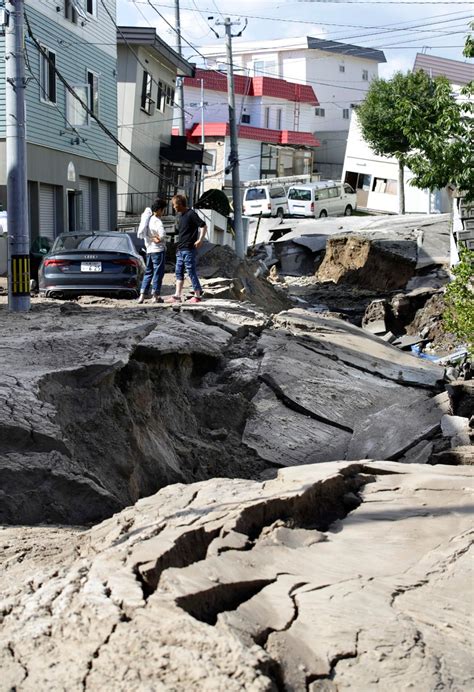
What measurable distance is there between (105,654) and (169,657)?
0.81 feet

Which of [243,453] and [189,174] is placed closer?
[243,453]

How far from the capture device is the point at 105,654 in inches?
141

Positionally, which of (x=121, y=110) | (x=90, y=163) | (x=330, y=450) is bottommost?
(x=330, y=450)

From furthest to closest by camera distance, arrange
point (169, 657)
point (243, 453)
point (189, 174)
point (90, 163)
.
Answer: point (189, 174), point (90, 163), point (243, 453), point (169, 657)

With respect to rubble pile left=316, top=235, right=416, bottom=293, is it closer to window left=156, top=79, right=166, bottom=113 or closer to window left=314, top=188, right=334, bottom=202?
window left=156, top=79, right=166, bottom=113

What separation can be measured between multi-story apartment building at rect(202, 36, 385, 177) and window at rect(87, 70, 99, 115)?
42601 mm

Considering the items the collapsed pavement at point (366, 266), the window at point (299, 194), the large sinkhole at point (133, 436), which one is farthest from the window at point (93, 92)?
the window at point (299, 194)

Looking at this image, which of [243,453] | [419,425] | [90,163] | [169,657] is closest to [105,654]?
[169,657]

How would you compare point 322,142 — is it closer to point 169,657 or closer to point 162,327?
point 162,327

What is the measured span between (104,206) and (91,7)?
20.2 feet

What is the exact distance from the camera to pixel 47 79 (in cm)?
2575

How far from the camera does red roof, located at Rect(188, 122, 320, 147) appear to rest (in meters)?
58.2

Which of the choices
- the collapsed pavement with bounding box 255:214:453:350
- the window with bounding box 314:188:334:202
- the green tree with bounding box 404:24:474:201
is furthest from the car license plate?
the window with bounding box 314:188:334:202

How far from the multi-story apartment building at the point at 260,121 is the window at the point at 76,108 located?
30583mm
